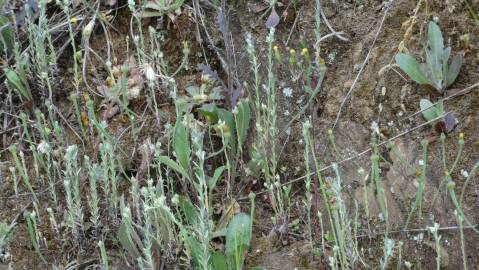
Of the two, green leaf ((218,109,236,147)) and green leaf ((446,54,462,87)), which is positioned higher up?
green leaf ((446,54,462,87))

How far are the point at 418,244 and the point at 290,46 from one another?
3.73ft

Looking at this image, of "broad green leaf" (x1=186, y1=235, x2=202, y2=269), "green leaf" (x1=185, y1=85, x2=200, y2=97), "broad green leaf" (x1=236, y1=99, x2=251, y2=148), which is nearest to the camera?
"broad green leaf" (x1=186, y1=235, x2=202, y2=269)

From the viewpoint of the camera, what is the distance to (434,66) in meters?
2.41

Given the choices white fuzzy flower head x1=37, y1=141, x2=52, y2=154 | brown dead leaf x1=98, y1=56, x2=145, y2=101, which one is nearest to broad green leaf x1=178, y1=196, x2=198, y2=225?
white fuzzy flower head x1=37, y1=141, x2=52, y2=154

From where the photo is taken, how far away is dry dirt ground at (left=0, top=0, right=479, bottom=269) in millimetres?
2234

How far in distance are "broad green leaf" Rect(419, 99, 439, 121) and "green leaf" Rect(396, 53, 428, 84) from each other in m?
0.08

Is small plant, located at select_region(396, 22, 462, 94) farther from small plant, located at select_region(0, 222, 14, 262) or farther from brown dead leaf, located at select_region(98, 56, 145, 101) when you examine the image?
small plant, located at select_region(0, 222, 14, 262)

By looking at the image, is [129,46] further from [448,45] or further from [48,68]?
[448,45]

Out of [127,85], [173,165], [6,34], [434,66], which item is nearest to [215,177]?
[173,165]

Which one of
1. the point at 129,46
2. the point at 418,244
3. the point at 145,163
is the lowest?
the point at 418,244

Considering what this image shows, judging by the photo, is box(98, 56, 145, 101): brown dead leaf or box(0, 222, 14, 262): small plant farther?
box(98, 56, 145, 101): brown dead leaf

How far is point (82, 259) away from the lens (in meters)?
2.37

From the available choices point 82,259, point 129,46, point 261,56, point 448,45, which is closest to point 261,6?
point 261,56

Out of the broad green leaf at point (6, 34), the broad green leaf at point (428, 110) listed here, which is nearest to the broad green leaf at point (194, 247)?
the broad green leaf at point (428, 110)
